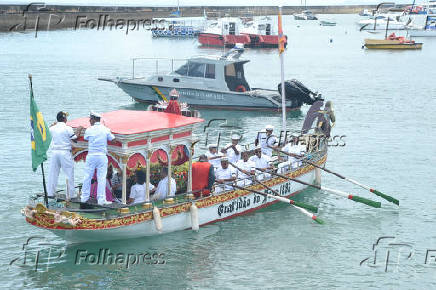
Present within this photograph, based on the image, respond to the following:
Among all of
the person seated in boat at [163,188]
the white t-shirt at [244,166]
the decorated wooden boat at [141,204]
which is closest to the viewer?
the decorated wooden boat at [141,204]

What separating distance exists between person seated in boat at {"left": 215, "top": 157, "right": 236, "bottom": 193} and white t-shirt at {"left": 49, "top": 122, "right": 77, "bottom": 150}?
4.92 metres

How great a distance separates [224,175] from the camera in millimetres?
20062

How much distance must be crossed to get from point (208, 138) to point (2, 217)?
13.8 metres

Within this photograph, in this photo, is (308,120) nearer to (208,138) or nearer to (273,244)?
(208,138)

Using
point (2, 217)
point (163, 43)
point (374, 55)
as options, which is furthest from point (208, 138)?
point (163, 43)

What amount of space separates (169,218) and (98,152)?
2.95 metres

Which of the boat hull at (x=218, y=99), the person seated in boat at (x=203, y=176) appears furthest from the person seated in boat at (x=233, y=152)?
the boat hull at (x=218, y=99)

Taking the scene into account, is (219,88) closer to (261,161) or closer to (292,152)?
(292,152)

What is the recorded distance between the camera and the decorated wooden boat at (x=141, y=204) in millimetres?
16266

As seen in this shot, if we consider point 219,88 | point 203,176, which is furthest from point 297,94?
point 203,176

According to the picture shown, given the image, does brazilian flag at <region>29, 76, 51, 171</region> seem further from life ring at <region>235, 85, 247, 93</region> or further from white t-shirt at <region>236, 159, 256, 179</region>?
life ring at <region>235, 85, 247, 93</region>

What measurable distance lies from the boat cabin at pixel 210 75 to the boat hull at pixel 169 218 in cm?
1698

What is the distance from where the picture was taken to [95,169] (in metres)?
17.0

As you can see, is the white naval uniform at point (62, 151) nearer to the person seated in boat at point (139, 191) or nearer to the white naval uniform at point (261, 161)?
the person seated in boat at point (139, 191)
